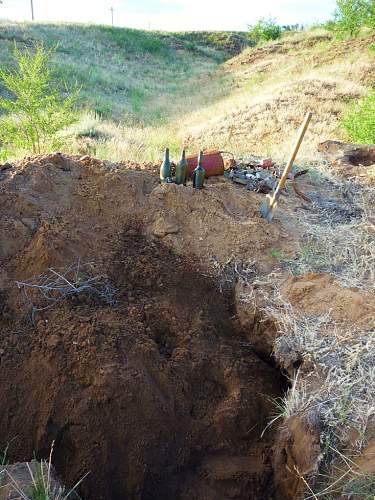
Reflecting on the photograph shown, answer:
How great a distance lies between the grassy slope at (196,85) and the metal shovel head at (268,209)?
204cm

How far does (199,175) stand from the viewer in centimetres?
400

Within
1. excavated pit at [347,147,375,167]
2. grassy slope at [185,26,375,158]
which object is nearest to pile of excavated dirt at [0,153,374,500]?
excavated pit at [347,147,375,167]

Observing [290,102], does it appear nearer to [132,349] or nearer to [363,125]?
[363,125]

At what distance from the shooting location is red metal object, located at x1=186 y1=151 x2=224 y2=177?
4.14 m

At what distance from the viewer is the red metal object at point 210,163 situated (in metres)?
4.14

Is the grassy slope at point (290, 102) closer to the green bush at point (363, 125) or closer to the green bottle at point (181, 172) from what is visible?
the green bush at point (363, 125)

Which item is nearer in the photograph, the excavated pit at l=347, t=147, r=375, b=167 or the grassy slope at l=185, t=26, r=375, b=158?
the excavated pit at l=347, t=147, r=375, b=167

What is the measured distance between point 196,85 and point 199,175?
1555 centimetres

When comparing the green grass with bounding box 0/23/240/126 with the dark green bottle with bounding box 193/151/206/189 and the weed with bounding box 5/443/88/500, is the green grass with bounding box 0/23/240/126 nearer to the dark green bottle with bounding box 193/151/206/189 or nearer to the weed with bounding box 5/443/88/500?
the dark green bottle with bounding box 193/151/206/189

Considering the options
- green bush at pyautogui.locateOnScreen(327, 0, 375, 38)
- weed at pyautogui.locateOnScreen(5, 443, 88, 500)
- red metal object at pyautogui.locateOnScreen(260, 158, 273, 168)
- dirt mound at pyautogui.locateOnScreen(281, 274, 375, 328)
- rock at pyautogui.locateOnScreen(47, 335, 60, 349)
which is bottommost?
weed at pyautogui.locateOnScreen(5, 443, 88, 500)

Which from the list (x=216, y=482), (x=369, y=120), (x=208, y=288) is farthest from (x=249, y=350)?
(x=369, y=120)

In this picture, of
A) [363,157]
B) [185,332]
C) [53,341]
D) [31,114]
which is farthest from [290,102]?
[53,341]

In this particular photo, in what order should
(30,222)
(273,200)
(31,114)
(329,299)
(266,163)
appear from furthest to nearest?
1. (31,114)
2. (266,163)
3. (273,200)
4. (30,222)
5. (329,299)

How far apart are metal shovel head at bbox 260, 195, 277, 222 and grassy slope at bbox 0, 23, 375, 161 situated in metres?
2.04
